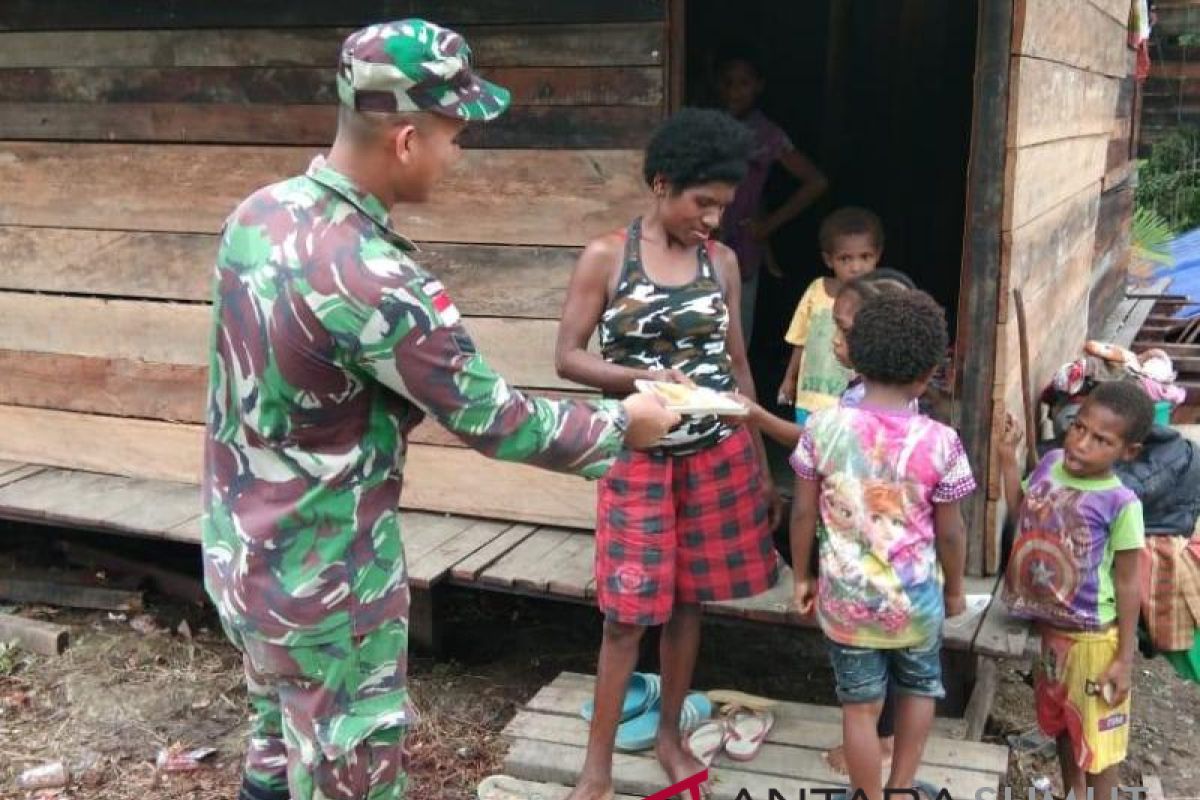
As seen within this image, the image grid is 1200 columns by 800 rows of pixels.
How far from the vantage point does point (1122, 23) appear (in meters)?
6.59

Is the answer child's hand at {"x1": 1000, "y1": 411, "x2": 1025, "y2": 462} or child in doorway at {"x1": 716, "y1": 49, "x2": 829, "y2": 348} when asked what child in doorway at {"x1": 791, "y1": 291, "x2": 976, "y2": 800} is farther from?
child in doorway at {"x1": 716, "y1": 49, "x2": 829, "y2": 348}

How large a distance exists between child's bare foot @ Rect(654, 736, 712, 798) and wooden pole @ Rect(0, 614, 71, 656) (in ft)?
9.36

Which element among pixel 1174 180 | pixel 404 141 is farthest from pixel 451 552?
pixel 1174 180

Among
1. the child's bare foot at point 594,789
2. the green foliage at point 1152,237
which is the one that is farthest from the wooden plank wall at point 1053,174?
the green foliage at point 1152,237

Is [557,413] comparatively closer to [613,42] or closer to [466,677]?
[613,42]

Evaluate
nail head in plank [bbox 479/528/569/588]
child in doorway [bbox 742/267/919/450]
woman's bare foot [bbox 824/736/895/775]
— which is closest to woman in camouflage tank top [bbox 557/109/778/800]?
child in doorway [bbox 742/267/919/450]

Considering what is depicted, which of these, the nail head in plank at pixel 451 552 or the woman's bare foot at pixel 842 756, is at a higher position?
the nail head in plank at pixel 451 552

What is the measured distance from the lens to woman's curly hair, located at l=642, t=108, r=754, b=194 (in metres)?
2.79

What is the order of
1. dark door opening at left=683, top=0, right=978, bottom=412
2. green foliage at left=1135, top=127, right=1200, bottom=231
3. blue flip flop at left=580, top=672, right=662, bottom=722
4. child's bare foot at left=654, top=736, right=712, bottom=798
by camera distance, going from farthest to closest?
green foliage at left=1135, top=127, right=1200, bottom=231
dark door opening at left=683, top=0, right=978, bottom=412
blue flip flop at left=580, top=672, right=662, bottom=722
child's bare foot at left=654, top=736, right=712, bottom=798

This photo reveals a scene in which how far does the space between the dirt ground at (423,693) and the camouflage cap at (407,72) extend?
2.47 m

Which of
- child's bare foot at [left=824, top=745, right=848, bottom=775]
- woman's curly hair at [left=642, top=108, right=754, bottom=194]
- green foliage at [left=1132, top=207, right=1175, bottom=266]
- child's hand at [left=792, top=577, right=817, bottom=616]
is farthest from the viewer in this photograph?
green foliage at [left=1132, top=207, right=1175, bottom=266]

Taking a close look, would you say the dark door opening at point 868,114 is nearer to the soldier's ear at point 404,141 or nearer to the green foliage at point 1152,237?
the green foliage at point 1152,237

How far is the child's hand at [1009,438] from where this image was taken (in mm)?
3711

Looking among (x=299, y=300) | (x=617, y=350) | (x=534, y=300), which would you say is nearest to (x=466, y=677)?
Answer: (x=534, y=300)
